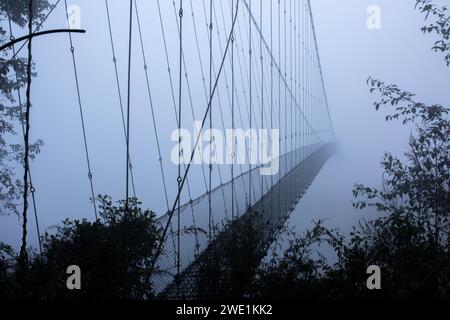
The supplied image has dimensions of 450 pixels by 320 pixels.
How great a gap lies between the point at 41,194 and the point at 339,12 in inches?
1453

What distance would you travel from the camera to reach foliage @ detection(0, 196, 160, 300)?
287 centimetres

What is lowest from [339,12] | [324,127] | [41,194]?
[41,194]

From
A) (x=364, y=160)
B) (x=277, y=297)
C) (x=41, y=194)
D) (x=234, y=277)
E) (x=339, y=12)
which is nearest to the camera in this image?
(x=277, y=297)

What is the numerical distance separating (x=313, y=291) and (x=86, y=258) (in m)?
1.46

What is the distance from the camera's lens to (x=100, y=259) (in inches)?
Result: 120

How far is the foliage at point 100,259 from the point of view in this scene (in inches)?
113

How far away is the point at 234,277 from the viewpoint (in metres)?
3.50

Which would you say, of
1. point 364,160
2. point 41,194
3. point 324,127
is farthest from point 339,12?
point 41,194
